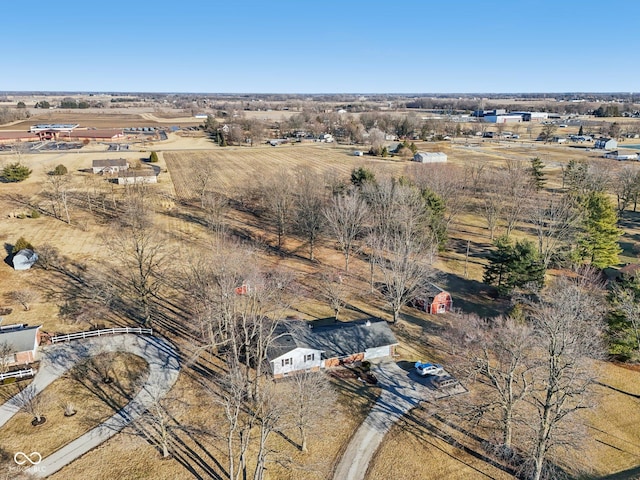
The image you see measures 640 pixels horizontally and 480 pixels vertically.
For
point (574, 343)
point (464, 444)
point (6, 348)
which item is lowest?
point (464, 444)

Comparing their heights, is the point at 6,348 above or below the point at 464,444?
above

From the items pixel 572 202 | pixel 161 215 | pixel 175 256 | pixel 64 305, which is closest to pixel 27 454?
pixel 64 305

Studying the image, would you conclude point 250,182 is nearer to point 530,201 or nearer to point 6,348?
point 530,201

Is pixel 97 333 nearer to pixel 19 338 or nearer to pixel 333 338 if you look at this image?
pixel 19 338

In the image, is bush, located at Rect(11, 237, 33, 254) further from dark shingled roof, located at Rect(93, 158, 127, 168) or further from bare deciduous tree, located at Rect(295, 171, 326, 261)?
dark shingled roof, located at Rect(93, 158, 127, 168)

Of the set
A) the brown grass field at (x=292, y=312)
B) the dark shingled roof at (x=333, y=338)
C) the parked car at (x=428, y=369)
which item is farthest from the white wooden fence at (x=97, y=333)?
the parked car at (x=428, y=369)

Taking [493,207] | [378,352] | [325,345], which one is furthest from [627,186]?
[325,345]
